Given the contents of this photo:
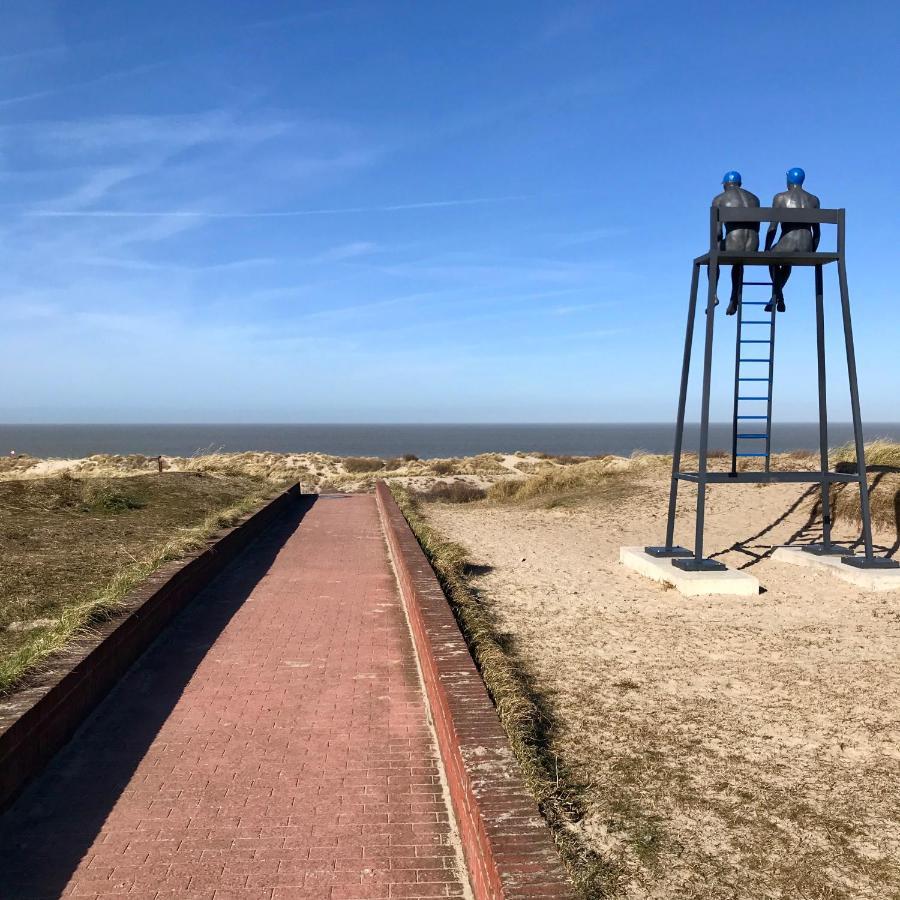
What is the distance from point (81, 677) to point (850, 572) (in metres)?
8.48

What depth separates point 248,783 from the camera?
175 inches

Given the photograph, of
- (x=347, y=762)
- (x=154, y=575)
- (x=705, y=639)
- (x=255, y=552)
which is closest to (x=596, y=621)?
(x=705, y=639)

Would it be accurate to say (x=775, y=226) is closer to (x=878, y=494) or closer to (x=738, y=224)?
(x=738, y=224)

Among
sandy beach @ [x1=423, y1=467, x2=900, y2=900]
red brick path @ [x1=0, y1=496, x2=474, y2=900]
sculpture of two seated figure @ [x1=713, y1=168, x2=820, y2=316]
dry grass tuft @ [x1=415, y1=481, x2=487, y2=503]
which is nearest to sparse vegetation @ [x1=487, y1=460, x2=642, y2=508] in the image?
dry grass tuft @ [x1=415, y1=481, x2=487, y2=503]

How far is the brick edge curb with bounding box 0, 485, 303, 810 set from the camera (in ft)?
14.0

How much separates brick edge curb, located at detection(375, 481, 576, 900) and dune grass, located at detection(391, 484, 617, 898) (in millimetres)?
Answer: 243

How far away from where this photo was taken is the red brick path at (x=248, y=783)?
11.8ft

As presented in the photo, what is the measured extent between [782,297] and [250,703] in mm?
8114

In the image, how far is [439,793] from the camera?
4379 mm

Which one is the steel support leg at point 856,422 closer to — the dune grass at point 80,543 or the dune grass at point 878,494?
the dune grass at point 878,494

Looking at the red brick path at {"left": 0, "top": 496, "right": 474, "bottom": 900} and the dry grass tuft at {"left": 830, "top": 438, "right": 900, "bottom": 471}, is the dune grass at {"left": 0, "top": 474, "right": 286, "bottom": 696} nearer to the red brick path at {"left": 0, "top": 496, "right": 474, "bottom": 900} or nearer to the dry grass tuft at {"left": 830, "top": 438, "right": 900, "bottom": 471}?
the red brick path at {"left": 0, "top": 496, "right": 474, "bottom": 900}

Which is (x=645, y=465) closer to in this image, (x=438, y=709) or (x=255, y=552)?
(x=255, y=552)

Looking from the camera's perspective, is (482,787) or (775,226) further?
(775,226)

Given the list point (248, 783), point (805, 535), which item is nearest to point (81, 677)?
point (248, 783)
